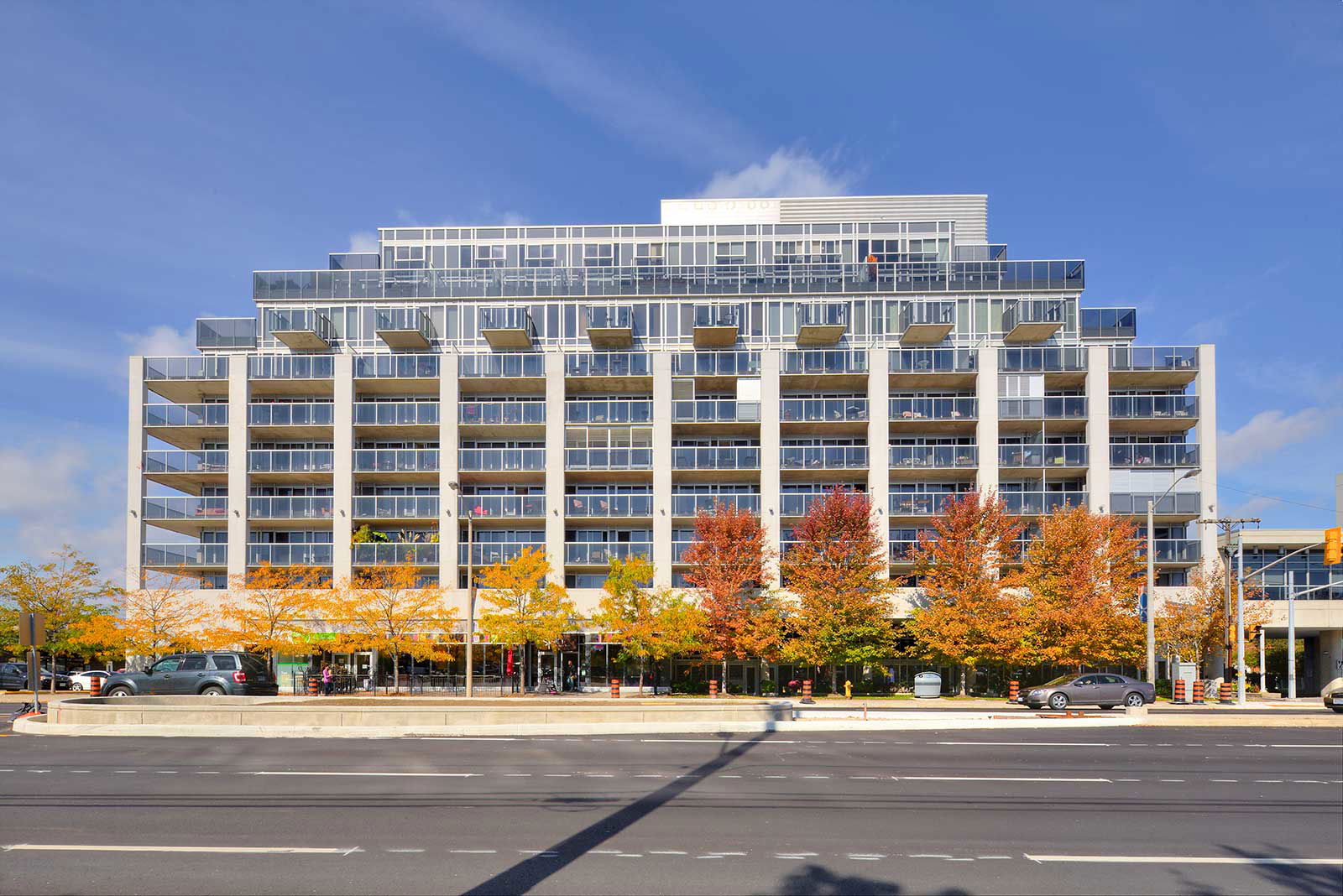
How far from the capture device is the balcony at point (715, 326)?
5934 centimetres

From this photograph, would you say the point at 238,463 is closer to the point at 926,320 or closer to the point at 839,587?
the point at 839,587

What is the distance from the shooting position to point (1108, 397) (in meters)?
57.7

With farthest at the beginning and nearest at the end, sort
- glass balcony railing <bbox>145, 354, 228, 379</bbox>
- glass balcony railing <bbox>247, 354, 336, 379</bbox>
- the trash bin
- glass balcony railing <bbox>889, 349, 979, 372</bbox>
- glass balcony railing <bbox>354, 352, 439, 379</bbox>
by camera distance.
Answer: glass balcony railing <bbox>145, 354, 228, 379</bbox> → glass balcony railing <bbox>354, 352, 439, 379</bbox> → glass balcony railing <bbox>247, 354, 336, 379</bbox> → glass balcony railing <bbox>889, 349, 979, 372</bbox> → the trash bin

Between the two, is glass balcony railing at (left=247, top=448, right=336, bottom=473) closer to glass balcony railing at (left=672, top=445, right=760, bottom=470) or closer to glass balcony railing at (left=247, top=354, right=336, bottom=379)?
glass balcony railing at (left=247, top=354, right=336, bottom=379)

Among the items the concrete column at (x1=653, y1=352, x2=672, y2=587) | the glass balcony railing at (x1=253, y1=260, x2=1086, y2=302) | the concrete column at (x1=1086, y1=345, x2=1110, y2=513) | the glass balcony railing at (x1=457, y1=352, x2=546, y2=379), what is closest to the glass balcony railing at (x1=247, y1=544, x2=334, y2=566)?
the glass balcony railing at (x1=457, y1=352, x2=546, y2=379)

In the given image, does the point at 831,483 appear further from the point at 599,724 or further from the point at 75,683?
the point at 75,683

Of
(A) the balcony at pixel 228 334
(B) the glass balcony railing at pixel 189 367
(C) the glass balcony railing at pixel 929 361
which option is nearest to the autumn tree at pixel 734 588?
(C) the glass balcony railing at pixel 929 361

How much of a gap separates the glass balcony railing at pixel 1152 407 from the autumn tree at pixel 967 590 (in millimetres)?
10836

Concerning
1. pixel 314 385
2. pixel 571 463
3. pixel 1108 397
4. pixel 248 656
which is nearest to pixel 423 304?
pixel 314 385

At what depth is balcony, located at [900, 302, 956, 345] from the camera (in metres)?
59.9

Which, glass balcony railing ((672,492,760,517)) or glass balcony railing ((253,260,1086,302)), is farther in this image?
glass balcony railing ((253,260,1086,302))

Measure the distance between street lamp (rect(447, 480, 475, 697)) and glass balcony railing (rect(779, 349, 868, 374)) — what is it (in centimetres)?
1943

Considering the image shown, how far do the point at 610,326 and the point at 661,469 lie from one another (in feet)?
30.8

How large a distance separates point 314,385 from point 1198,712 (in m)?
47.1
